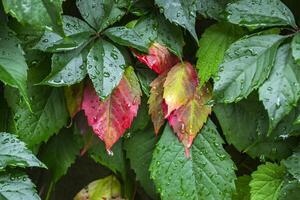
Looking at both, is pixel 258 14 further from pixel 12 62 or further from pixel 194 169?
pixel 12 62

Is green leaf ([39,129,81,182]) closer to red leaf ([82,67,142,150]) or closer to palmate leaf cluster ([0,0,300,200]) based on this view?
palmate leaf cluster ([0,0,300,200])

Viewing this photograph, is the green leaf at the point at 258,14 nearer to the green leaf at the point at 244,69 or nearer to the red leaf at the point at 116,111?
the green leaf at the point at 244,69

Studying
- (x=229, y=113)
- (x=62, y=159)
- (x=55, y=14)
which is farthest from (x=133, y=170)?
(x=55, y=14)

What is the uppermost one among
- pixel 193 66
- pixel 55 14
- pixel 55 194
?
pixel 55 14

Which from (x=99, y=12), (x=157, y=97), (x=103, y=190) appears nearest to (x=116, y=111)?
(x=157, y=97)

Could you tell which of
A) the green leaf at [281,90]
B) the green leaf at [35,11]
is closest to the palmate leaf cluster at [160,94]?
the green leaf at [281,90]

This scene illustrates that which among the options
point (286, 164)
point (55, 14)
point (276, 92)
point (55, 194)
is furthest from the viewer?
point (55, 194)

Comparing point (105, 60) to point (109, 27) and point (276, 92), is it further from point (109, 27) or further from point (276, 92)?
point (276, 92)
